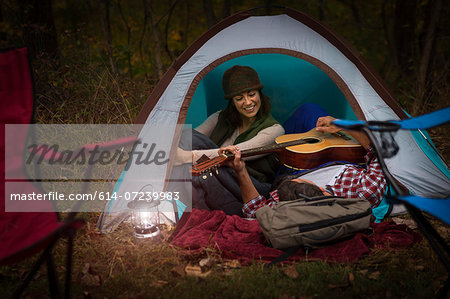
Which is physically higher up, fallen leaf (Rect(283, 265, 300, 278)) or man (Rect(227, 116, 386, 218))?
man (Rect(227, 116, 386, 218))

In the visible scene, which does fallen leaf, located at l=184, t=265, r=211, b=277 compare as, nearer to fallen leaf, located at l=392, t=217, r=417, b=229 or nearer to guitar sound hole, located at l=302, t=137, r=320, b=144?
Answer: guitar sound hole, located at l=302, t=137, r=320, b=144

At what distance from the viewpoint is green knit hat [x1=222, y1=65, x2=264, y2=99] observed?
2859mm

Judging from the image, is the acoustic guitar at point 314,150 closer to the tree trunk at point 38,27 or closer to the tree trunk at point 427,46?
the tree trunk at point 427,46

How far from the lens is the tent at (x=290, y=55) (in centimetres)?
256

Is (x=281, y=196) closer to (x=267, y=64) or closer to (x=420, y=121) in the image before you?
(x=420, y=121)

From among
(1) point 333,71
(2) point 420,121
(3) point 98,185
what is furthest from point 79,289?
(1) point 333,71

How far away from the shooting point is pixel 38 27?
412 cm

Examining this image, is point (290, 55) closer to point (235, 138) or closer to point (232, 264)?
point (235, 138)

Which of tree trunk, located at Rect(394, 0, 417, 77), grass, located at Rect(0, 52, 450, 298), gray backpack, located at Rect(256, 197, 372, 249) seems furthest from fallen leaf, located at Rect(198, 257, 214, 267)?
tree trunk, located at Rect(394, 0, 417, 77)


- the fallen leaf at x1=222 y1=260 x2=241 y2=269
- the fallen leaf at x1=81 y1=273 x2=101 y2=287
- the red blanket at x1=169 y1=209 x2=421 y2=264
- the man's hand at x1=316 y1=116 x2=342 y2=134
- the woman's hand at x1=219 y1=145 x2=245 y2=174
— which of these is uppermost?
the man's hand at x1=316 y1=116 x2=342 y2=134

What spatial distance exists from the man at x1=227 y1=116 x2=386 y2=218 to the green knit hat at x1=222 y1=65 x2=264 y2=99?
0.53 meters

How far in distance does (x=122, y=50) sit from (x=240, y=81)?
263cm

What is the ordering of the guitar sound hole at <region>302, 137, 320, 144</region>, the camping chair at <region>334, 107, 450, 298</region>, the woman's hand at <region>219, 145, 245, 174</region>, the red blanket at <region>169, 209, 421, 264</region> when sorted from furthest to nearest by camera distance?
1. the guitar sound hole at <region>302, 137, 320, 144</region>
2. the woman's hand at <region>219, 145, 245, 174</region>
3. the red blanket at <region>169, 209, 421, 264</region>
4. the camping chair at <region>334, 107, 450, 298</region>

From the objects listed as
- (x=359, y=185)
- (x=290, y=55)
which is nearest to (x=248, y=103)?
(x=290, y=55)
